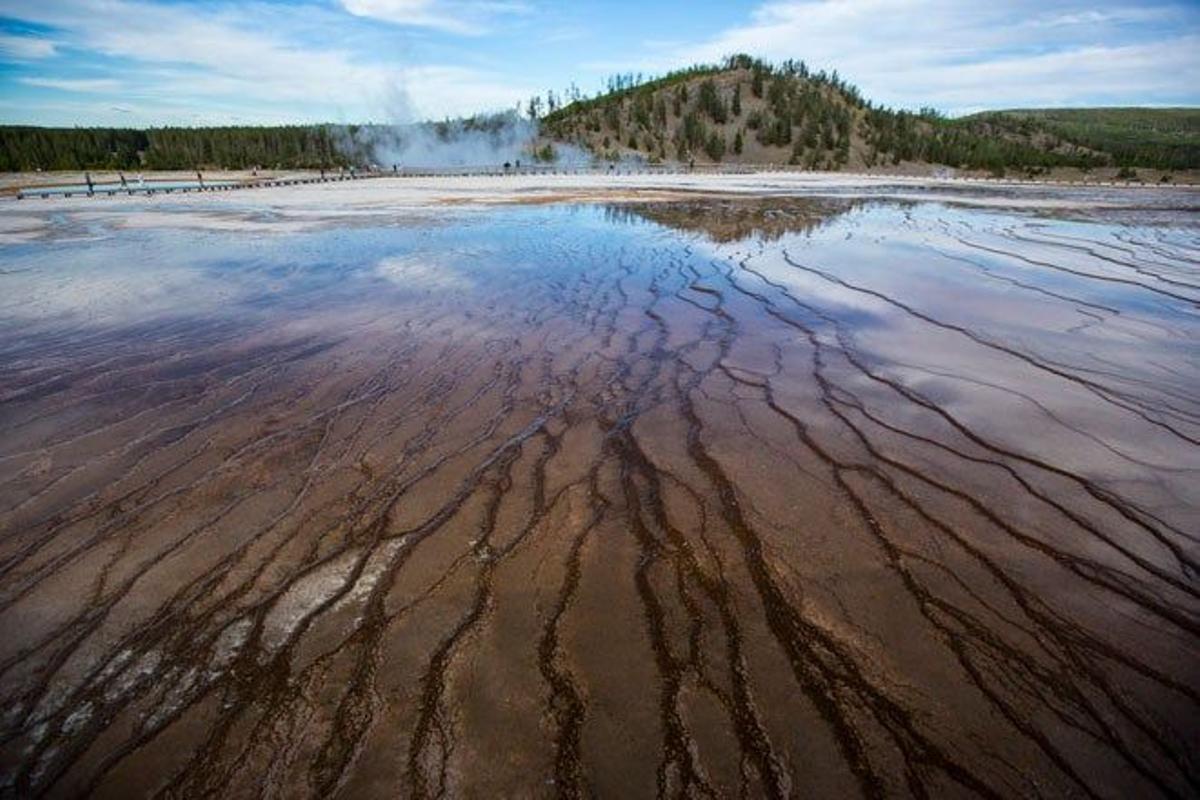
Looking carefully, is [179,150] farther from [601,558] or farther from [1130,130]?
[1130,130]

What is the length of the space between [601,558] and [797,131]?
87.7 meters

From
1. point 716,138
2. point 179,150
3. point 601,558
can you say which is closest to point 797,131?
point 716,138

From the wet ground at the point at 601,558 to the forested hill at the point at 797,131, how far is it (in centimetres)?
6894

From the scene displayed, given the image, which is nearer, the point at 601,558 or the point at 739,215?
the point at 601,558

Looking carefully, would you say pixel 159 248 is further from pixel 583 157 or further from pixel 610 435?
pixel 583 157

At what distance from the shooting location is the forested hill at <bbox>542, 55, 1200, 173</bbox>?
6888cm

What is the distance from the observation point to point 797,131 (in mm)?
78750

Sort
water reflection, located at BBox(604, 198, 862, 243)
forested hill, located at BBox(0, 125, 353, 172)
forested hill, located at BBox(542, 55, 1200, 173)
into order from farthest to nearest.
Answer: forested hill, located at BBox(0, 125, 353, 172) → forested hill, located at BBox(542, 55, 1200, 173) → water reflection, located at BBox(604, 198, 862, 243)

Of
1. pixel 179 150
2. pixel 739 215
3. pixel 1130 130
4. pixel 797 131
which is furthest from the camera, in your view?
pixel 1130 130

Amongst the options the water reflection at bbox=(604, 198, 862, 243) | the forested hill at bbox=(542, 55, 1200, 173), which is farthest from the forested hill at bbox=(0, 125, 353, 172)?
the water reflection at bbox=(604, 198, 862, 243)

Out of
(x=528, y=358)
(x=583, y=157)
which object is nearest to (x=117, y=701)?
(x=528, y=358)

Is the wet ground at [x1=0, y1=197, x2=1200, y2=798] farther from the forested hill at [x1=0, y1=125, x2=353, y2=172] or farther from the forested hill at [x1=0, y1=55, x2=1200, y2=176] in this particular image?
the forested hill at [x1=0, y1=125, x2=353, y2=172]

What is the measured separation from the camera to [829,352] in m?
7.78

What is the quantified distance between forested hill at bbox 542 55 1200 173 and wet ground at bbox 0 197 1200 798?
2714 inches
